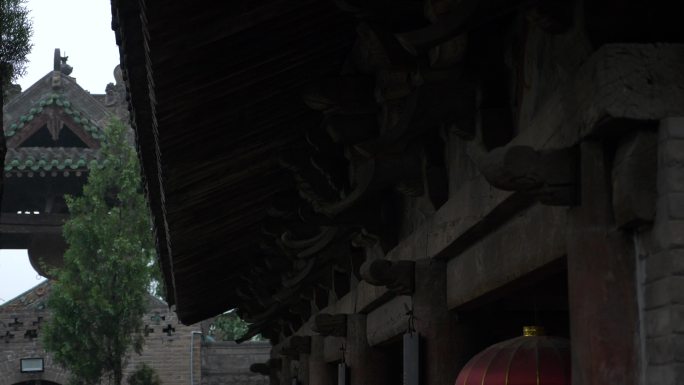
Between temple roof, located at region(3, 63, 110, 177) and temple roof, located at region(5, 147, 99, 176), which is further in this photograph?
temple roof, located at region(3, 63, 110, 177)

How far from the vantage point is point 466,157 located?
5.46 metres

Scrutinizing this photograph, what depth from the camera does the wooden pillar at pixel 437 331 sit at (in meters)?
6.09

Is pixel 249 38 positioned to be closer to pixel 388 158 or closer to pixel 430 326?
pixel 388 158

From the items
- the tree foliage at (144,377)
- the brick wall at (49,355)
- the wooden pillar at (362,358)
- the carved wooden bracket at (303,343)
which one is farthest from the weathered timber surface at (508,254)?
the brick wall at (49,355)

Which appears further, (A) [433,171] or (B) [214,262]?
(B) [214,262]

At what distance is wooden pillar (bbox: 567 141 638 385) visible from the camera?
346cm

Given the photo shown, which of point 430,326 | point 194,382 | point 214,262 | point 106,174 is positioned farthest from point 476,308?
point 194,382

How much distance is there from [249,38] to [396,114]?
1073 millimetres

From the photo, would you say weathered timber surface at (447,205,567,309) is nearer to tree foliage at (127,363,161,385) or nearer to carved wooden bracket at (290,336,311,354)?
carved wooden bracket at (290,336,311,354)

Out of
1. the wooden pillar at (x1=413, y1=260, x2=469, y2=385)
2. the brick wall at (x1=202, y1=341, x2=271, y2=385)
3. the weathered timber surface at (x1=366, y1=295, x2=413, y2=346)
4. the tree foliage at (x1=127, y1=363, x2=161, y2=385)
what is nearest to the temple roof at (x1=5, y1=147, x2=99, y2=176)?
the tree foliage at (x1=127, y1=363, x2=161, y2=385)

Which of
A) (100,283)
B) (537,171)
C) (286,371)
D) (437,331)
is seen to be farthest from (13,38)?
(100,283)

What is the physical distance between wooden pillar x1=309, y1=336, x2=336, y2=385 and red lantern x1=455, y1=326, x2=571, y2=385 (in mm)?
5659

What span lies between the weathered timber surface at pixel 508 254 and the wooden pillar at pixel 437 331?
0.30 feet

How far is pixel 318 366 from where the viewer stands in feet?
37.1
